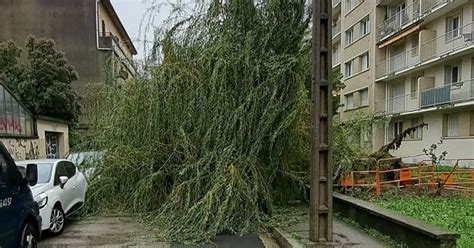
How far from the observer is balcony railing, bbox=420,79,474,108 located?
796 inches

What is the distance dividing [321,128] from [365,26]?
28.5 metres

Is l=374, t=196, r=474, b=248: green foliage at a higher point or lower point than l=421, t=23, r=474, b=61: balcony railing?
lower

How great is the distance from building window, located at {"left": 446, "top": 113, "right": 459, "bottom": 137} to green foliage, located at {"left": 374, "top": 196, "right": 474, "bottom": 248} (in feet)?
43.0

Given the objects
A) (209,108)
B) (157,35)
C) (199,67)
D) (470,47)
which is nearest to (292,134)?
(209,108)

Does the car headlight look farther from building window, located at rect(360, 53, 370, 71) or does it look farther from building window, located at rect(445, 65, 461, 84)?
building window, located at rect(360, 53, 370, 71)

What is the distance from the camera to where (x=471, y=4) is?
2045cm

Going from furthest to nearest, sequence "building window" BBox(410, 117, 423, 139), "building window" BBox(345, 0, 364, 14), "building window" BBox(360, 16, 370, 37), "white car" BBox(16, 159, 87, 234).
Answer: "building window" BBox(345, 0, 364, 14) → "building window" BBox(360, 16, 370, 37) → "building window" BBox(410, 117, 423, 139) → "white car" BBox(16, 159, 87, 234)

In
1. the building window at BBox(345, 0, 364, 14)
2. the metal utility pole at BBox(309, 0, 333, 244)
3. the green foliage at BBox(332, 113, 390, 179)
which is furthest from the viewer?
the building window at BBox(345, 0, 364, 14)

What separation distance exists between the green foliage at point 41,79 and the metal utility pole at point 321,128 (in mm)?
21006

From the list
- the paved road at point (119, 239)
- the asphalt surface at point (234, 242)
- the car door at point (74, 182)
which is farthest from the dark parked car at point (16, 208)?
the car door at point (74, 182)

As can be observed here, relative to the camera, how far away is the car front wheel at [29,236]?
5.69 meters

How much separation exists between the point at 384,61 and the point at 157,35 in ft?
76.4

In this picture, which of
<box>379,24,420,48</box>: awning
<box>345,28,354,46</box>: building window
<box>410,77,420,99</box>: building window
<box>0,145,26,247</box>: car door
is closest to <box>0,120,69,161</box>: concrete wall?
<box>0,145,26,247</box>: car door

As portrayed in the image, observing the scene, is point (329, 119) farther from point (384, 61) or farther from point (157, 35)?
point (384, 61)
